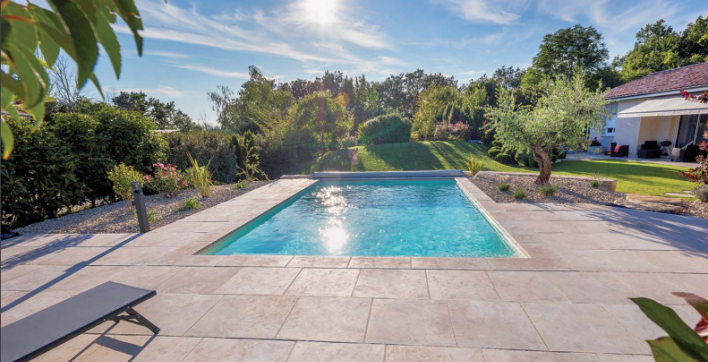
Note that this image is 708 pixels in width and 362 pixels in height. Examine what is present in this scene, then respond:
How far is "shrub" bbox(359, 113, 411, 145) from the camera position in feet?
71.8

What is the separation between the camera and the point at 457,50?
1823cm

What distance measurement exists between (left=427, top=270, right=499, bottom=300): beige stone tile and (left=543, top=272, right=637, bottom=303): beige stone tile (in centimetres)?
88

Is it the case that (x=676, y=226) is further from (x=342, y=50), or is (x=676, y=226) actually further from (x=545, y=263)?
(x=342, y=50)

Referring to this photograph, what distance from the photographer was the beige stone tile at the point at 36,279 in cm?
440

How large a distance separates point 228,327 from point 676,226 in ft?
25.8

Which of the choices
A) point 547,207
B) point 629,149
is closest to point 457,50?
point 629,149

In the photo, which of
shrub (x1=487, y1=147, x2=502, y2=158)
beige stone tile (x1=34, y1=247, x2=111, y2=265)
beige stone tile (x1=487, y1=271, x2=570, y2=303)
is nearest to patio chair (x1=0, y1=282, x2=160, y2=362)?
beige stone tile (x1=34, y1=247, x2=111, y2=265)

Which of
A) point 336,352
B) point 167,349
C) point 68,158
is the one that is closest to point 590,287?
point 336,352

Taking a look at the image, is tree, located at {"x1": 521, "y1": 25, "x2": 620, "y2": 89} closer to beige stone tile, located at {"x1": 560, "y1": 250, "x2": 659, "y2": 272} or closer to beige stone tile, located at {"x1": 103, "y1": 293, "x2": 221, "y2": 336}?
beige stone tile, located at {"x1": 560, "y1": 250, "x2": 659, "y2": 272}

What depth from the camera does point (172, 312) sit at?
378cm

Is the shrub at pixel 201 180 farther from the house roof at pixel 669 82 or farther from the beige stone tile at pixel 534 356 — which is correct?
the house roof at pixel 669 82

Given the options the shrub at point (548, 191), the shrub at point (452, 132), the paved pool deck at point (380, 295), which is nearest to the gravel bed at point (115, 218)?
the paved pool deck at point (380, 295)

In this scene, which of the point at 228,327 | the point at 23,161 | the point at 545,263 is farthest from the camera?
the point at 23,161

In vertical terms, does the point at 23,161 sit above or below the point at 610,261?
above
